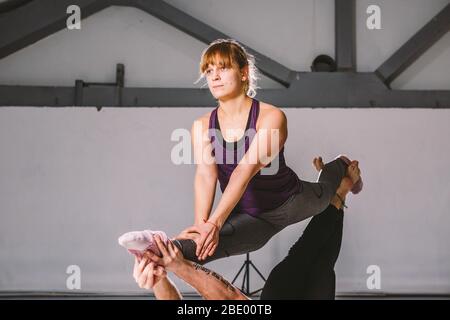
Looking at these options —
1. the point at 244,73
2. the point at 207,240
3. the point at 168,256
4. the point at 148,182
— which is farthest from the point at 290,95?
the point at 168,256

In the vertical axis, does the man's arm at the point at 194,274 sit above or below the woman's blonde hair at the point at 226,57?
below

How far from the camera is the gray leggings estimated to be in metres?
2.58

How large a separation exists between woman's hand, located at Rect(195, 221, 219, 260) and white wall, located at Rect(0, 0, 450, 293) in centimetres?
136

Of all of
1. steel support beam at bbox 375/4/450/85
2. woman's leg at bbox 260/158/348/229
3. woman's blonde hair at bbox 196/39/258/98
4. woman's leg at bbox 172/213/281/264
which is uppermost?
steel support beam at bbox 375/4/450/85

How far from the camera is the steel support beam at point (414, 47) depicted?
4.45m

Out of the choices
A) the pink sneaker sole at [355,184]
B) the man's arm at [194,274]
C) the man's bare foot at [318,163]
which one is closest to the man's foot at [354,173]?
the pink sneaker sole at [355,184]

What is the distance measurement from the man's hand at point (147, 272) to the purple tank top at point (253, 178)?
1.63 ft

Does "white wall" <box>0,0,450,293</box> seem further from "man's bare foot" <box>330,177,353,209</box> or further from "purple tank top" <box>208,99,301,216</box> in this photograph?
"purple tank top" <box>208,99,301,216</box>

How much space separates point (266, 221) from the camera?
2840 millimetres

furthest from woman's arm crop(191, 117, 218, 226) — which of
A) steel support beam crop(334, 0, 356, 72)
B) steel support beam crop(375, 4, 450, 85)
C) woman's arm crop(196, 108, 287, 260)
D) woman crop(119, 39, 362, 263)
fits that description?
steel support beam crop(375, 4, 450, 85)

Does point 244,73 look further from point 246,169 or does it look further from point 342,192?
point 342,192

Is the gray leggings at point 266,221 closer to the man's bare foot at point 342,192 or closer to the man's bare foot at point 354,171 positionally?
the man's bare foot at point 342,192

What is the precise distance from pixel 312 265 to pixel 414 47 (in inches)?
87.3
